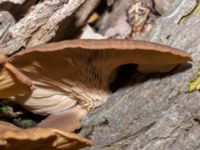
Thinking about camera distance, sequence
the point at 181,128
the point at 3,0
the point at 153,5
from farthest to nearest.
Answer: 1. the point at 153,5
2. the point at 3,0
3. the point at 181,128

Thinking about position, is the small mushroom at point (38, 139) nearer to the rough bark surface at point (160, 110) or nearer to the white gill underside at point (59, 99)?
the rough bark surface at point (160, 110)

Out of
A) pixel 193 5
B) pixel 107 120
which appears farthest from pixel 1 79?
pixel 193 5

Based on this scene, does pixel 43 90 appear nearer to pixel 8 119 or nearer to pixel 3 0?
pixel 8 119

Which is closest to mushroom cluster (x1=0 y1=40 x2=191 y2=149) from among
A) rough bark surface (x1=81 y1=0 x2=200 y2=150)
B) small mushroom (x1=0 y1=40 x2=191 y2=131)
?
small mushroom (x1=0 y1=40 x2=191 y2=131)

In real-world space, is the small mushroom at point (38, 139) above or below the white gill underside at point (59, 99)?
above

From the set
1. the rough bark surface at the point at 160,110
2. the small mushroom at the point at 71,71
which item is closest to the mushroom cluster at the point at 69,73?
the small mushroom at the point at 71,71

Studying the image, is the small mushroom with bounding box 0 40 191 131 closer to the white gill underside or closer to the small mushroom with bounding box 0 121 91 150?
the white gill underside

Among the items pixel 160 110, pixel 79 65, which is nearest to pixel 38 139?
pixel 79 65
